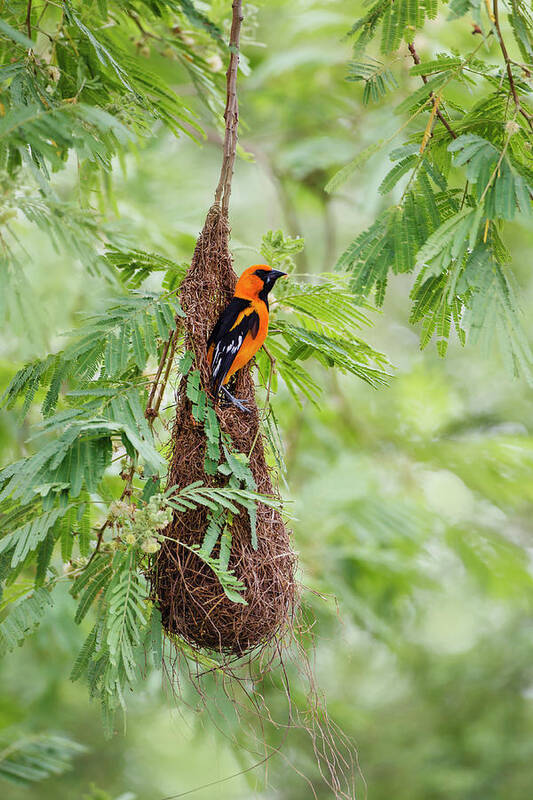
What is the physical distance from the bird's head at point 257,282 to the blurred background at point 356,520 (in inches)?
82.5

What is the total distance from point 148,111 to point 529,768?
6.31 metres

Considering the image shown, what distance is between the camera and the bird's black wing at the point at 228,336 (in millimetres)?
2377

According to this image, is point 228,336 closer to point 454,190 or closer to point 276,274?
point 276,274

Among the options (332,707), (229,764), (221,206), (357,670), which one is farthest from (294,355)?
(357,670)

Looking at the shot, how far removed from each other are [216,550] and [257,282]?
33.3 inches

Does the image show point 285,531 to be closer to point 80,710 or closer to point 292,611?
point 292,611

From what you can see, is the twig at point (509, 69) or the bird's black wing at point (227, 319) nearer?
the twig at point (509, 69)

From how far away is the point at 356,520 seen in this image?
548 centimetres

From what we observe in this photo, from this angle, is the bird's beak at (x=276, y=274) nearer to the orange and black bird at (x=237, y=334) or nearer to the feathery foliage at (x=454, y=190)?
the orange and black bird at (x=237, y=334)

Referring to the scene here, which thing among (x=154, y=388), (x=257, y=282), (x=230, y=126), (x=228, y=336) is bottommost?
(x=154, y=388)

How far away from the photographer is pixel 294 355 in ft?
8.89

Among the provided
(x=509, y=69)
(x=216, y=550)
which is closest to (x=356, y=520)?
(x=216, y=550)

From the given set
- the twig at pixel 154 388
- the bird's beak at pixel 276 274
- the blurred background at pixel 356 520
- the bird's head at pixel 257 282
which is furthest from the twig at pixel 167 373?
the blurred background at pixel 356 520

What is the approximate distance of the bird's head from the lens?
2510mm
